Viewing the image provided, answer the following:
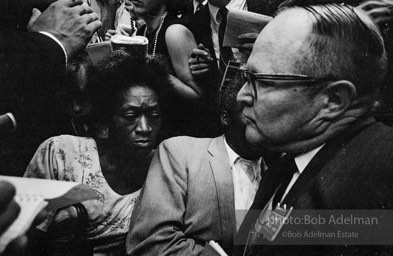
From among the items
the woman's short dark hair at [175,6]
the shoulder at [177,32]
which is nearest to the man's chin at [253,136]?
the shoulder at [177,32]

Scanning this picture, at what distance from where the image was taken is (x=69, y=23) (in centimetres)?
178

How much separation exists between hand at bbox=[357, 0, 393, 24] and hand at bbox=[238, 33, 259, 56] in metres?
0.39

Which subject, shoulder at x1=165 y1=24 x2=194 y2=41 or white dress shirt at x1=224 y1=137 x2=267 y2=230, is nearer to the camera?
white dress shirt at x1=224 y1=137 x2=267 y2=230

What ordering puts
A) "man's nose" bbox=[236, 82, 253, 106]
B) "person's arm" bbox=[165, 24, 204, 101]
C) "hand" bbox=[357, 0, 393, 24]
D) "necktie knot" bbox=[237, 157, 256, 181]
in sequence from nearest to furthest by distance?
"man's nose" bbox=[236, 82, 253, 106], "hand" bbox=[357, 0, 393, 24], "necktie knot" bbox=[237, 157, 256, 181], "person's arm" bbox=[165, 24, 204, 101]

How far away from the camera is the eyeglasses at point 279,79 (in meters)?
1.52

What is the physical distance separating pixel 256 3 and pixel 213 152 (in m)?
0.62

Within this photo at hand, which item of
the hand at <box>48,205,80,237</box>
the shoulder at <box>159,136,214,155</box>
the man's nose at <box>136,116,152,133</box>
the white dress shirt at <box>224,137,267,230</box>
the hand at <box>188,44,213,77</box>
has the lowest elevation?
the hand at <box>48,205,80,237</box>

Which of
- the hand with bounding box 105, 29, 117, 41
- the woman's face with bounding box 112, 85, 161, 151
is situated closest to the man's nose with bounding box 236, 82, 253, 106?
the woman's face with bounding box 112, 85, 161, 151

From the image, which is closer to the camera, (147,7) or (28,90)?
(28,90)

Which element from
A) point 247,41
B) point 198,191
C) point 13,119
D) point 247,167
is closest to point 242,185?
point 247,167

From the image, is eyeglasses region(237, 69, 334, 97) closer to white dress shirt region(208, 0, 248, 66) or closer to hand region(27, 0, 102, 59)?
white dress shirt region(208, 0, 248, 66)

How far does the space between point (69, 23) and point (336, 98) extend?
3.22 feet

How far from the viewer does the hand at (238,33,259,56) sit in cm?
184

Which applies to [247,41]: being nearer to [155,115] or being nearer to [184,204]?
[155,115]
